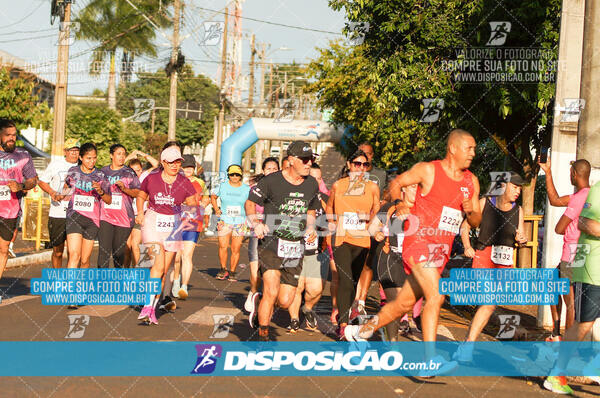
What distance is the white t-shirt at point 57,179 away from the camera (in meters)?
10.5

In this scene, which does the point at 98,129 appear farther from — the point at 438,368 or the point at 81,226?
the point at 438,368

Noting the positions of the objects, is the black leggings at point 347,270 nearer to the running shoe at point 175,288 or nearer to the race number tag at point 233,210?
the running shoe at point 175,288

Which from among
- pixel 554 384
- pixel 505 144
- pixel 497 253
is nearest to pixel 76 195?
pixel 497 253

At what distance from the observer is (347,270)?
328 inches

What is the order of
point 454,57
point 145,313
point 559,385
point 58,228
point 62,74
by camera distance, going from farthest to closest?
point 62,74 < point 454,57 < point 58,228 < point 145,313 < point 559,385

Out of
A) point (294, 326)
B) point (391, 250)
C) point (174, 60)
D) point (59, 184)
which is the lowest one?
point (294, 326)

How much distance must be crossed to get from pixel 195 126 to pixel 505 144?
7233 cm

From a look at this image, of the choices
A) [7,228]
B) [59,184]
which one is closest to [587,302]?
[7,228]

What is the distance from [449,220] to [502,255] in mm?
1665

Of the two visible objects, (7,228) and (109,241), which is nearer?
(7,228)

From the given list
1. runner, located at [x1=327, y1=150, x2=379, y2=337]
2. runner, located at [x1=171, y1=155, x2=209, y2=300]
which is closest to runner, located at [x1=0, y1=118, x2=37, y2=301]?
runner, located at [x1=171, y1=155, x2=209, y2=300]

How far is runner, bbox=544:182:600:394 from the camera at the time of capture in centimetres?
655

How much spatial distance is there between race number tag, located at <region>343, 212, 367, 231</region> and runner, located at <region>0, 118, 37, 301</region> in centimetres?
391

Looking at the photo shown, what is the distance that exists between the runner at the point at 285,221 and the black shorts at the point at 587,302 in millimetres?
2596
